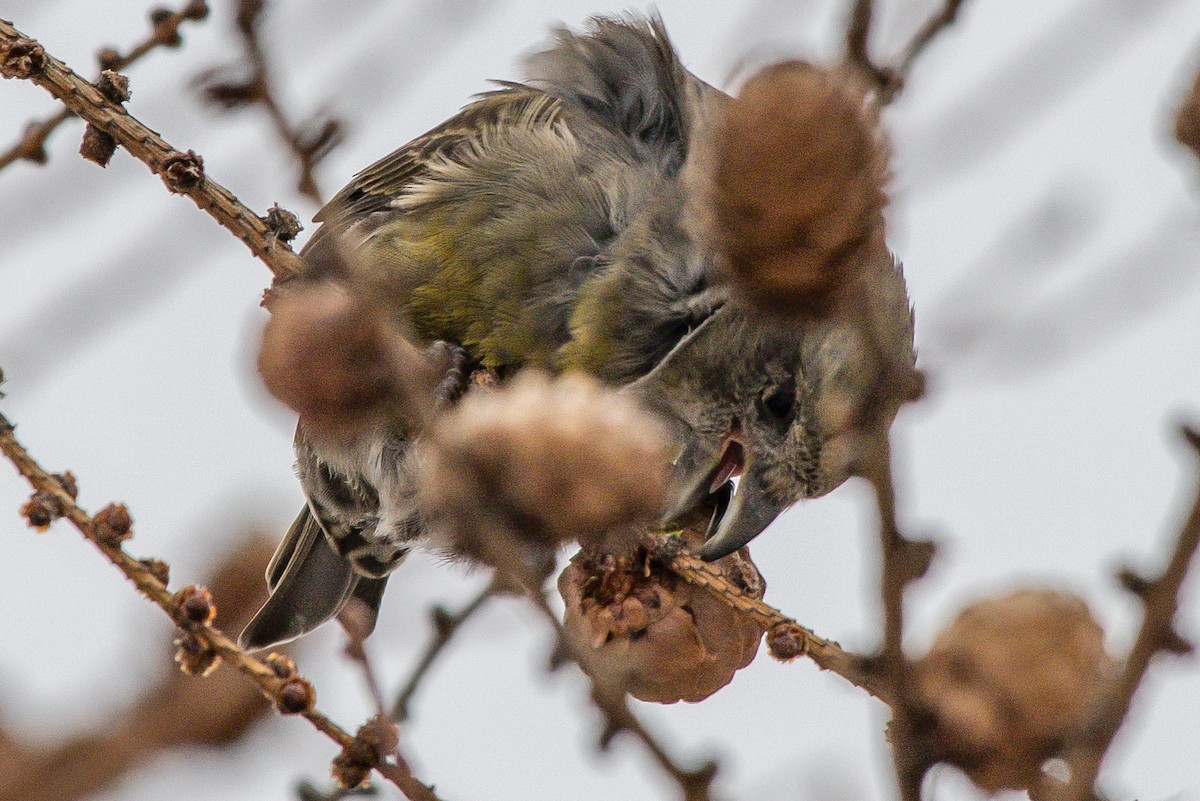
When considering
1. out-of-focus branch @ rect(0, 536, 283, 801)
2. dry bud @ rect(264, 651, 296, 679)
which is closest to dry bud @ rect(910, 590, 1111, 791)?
dry bud @ rect(264, 651, 296, 679)

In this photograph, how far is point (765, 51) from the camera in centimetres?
128

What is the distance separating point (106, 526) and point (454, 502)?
68cm

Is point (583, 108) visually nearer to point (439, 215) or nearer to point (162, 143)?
point (439, 215)

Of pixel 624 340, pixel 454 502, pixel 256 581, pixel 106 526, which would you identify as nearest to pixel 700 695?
pixel 624 340

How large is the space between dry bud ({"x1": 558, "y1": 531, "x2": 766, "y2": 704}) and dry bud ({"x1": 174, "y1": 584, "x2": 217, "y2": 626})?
61 cm

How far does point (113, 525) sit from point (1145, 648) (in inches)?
44.6

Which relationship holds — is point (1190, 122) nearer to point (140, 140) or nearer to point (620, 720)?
point (620, 720)

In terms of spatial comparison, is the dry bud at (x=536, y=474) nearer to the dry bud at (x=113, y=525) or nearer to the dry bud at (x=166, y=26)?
the dry bud at (x=113, y=525)

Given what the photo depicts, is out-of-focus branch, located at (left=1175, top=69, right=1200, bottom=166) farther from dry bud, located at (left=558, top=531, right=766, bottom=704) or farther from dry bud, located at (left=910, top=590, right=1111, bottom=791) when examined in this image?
dry bud, located at (left=558, top=531, right=766, bottom=704)

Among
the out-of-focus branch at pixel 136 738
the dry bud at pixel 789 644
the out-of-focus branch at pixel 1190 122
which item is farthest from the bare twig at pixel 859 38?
the out-of-focus branch at pixel 136 738

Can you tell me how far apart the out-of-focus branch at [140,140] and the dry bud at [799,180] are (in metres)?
0.93

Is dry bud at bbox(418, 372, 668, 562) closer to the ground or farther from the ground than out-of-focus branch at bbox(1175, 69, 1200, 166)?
farther from the ground

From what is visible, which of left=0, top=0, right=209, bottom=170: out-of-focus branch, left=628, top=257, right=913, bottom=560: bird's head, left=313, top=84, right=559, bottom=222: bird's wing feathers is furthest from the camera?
left=313, top=84, right=559, bottom=222: bird's wing feathers

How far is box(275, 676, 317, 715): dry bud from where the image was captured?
4.77ft
